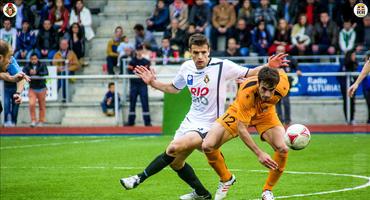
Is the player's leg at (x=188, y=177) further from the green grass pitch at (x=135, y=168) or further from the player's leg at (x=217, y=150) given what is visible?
the player's leg at (x=217, y=150)

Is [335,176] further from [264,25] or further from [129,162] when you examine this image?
[264,25]

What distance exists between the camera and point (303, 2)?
28.4 meters

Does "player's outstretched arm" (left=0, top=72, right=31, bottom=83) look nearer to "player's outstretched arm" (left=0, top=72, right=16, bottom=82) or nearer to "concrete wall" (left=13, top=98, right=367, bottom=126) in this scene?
"player's outstretched arm" (left=0, top=72, right=16, bottom=82)

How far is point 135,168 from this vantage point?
1641 centimetres

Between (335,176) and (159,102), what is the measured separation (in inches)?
524

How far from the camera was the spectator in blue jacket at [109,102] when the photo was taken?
88.4ft

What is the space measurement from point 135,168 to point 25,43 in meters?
13.4

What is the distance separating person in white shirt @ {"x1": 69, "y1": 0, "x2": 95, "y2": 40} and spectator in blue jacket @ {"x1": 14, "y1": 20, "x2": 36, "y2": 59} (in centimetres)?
182

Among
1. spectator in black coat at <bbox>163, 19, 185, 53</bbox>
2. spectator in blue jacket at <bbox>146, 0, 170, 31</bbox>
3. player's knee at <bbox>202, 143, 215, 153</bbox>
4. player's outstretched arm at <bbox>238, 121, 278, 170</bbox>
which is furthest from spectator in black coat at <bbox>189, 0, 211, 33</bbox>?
player's outstretched arm at <bbox>238, 121, 278, 170</bbox>

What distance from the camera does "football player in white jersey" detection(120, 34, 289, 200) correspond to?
1187 cm

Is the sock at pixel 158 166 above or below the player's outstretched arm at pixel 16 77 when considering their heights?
below

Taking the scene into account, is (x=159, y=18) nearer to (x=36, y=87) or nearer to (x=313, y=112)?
(x=36, y=87)

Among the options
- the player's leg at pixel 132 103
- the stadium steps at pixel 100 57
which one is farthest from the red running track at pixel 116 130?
the stadium steps at pixel 100 57

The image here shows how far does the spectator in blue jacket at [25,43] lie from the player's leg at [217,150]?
1757cm
